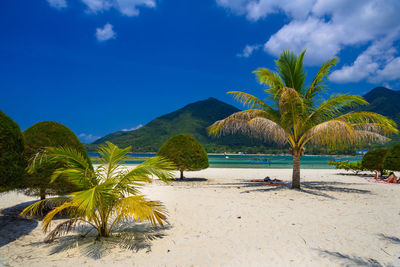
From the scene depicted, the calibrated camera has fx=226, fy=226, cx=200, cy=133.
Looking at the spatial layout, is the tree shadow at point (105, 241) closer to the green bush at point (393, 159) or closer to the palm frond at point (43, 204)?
the palm frond at point (43, 204)

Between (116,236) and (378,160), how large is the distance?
19.2 meters

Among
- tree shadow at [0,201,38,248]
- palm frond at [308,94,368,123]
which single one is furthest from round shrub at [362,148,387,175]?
tree shadow at [0,201,38,248]

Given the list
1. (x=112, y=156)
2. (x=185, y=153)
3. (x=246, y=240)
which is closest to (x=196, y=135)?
(x=185, y=153)

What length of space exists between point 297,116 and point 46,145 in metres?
9.73

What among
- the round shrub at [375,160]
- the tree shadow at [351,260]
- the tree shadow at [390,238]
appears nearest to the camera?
the tree shadow at [351,260]

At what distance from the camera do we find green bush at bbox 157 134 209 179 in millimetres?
13500

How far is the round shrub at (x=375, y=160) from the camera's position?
16.6 meters

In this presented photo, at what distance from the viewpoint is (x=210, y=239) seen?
4.51 m

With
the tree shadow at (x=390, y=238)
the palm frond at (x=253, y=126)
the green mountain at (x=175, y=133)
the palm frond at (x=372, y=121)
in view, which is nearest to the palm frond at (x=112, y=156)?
the tree shadow at (x=390, y=238)

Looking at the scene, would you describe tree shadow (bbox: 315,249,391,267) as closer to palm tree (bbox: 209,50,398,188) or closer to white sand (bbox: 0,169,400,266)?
white sand (bbox: 0,169,400,266)

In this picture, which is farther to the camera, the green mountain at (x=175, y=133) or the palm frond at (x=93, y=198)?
the green mountain at (x=175, y=133)

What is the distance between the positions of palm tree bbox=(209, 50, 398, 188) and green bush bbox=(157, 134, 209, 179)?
267 cm

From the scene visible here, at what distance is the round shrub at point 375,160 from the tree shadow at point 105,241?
18.0 m

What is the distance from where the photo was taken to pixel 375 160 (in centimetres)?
1681
